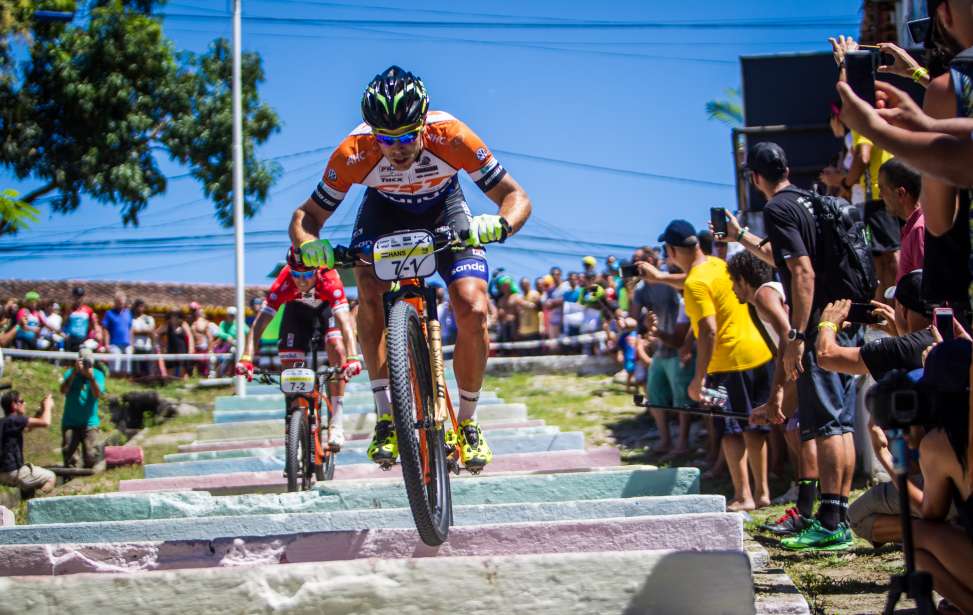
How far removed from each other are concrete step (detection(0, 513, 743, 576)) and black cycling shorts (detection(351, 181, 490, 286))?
1.48 metres

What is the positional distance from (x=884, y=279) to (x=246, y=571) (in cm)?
591

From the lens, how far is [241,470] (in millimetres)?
10227

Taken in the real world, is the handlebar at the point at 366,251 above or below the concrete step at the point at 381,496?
above

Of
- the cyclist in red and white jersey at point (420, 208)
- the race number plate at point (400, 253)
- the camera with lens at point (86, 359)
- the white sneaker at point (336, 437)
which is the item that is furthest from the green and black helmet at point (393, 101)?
the camera with lens at point (86, 359)

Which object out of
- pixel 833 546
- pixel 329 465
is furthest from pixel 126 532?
pixel 833 546

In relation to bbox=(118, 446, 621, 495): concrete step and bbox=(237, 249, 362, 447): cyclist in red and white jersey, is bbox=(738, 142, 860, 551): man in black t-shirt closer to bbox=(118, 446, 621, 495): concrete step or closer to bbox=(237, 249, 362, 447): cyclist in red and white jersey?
bbox=(118, 446, 621, 495): concrete step

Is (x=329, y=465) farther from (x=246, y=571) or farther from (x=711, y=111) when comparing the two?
(x=711, y=111)

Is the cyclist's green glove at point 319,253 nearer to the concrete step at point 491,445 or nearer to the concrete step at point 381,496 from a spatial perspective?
the concrete step at point 381,496

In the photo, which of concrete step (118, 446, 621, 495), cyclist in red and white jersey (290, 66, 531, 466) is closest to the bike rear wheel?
cyclist in red and white jersey (290, 66, 531, 466)

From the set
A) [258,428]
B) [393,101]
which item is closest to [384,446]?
[393,101]

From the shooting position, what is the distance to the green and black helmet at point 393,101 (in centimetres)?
540

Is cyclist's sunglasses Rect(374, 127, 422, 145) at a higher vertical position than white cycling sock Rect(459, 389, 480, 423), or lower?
higher

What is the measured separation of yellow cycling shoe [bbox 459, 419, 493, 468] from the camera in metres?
5.62

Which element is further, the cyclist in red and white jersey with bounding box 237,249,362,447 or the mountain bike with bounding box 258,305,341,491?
the cyclist in red and white jersey with bounding box 237,249,362,447
